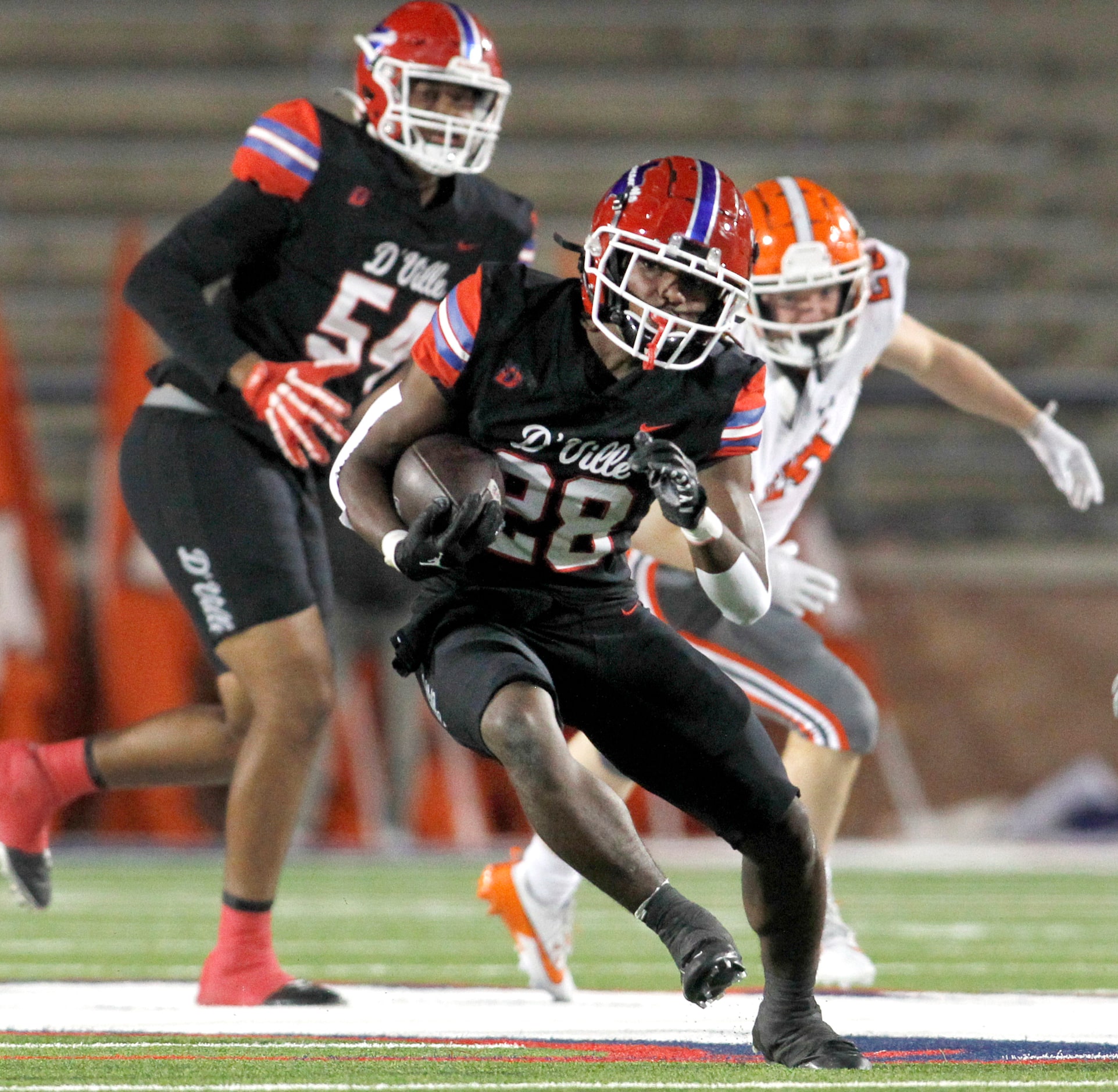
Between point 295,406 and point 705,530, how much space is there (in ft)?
3.12

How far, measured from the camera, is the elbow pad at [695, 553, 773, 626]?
101 inches

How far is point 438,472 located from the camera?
263 cm

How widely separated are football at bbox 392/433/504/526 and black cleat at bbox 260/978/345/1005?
3.26 ft

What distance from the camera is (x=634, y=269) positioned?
2.62 meters

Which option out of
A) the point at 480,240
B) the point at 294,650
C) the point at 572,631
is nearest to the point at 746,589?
the point at 572,631

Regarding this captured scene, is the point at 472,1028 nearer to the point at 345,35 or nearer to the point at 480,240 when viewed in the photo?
the point at 480,240

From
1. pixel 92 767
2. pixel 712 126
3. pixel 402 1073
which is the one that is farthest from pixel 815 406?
pixel 712 126

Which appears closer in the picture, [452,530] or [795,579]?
[452,530]

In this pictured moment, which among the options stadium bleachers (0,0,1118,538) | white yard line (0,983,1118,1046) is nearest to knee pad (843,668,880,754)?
white yard line (0,983,1118,1046)

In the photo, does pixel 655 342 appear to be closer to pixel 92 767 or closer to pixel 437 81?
pixel 437 81

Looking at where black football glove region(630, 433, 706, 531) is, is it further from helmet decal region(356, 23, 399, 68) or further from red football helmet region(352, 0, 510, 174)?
helmet decal region(356, 23, 399, 68)

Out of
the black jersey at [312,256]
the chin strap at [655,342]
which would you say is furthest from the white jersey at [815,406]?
the chin strap at [655,342]

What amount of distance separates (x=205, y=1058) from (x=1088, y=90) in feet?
30.7

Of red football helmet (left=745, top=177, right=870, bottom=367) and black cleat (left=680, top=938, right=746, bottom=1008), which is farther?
red football helmet (left=745, top=177, right=870, bottom=367)
